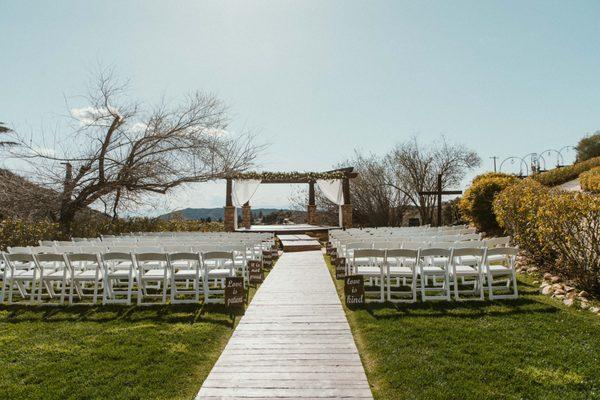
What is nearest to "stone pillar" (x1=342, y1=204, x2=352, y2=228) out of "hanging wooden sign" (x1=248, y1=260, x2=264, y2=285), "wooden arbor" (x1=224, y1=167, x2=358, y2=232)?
"wooden arbor" (x1=224, y1=167, x2=358, y2=232)

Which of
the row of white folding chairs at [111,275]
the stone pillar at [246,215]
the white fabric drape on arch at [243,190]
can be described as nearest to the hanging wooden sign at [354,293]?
the row of white folding chairs at [111,275]

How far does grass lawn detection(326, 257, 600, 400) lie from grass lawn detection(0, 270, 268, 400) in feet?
5.78

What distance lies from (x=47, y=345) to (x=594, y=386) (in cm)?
541

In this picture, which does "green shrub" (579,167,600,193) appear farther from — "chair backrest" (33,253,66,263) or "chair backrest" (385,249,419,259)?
"chair backrest" (33,253,66,263)

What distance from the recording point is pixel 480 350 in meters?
4.36

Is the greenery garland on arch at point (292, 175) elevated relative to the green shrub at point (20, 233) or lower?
elevated

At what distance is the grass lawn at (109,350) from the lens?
363 centimetres

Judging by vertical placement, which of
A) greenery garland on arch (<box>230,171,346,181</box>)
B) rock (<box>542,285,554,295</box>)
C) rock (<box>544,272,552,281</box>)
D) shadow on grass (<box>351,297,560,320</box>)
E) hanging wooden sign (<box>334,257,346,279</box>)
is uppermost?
greenery garland on arch (<box>230,171,346,181</box>)

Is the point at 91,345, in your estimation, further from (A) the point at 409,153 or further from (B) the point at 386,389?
(A) the point at 409,153

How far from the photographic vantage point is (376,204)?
26344 millimetres

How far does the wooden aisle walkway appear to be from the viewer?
11.6 feet

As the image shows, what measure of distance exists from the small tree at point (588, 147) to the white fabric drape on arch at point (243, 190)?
26.6 meters

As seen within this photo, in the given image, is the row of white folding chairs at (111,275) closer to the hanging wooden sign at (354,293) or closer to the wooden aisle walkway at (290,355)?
the wooden aisle walkway at (290,355)

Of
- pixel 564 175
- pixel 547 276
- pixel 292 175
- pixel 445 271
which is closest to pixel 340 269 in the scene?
pixel 445 271
